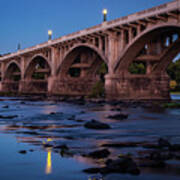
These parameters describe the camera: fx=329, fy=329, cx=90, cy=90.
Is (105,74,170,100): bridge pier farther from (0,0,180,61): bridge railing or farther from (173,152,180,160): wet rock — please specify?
(173,152,180,160): wet rock

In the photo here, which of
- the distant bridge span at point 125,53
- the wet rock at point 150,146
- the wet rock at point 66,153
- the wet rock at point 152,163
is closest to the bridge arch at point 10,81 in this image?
the distant bridge span at point 125,53

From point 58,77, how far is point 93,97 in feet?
57.7

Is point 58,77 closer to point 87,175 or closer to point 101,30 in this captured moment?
point 101,30

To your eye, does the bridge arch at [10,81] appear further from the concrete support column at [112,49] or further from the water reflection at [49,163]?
the water reflection at [49,163]

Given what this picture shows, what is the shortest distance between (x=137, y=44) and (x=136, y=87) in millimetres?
7630

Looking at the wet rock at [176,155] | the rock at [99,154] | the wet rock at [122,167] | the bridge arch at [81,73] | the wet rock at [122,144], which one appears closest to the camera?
the wet rock at [122,167]

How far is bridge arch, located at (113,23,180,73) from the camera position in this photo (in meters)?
35.8

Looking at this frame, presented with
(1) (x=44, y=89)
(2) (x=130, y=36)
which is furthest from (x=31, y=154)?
(1) (x=44, y=89)

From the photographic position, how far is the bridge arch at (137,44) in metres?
35.8

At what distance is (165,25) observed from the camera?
1369 inches

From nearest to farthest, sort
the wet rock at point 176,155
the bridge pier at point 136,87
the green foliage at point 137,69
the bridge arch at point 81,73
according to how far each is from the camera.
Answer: the wet rock at point 176,155, the bridge pier at point 136,87, the bridge arch at point 81,73, the green foliage at point 137,69

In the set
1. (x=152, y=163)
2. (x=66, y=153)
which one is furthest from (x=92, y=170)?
(x=66, y=153)

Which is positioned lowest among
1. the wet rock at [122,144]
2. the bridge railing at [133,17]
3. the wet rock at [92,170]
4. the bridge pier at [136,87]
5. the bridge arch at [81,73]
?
the wet rock at [92,170]

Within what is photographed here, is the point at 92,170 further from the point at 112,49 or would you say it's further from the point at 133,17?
the point at 112,49
